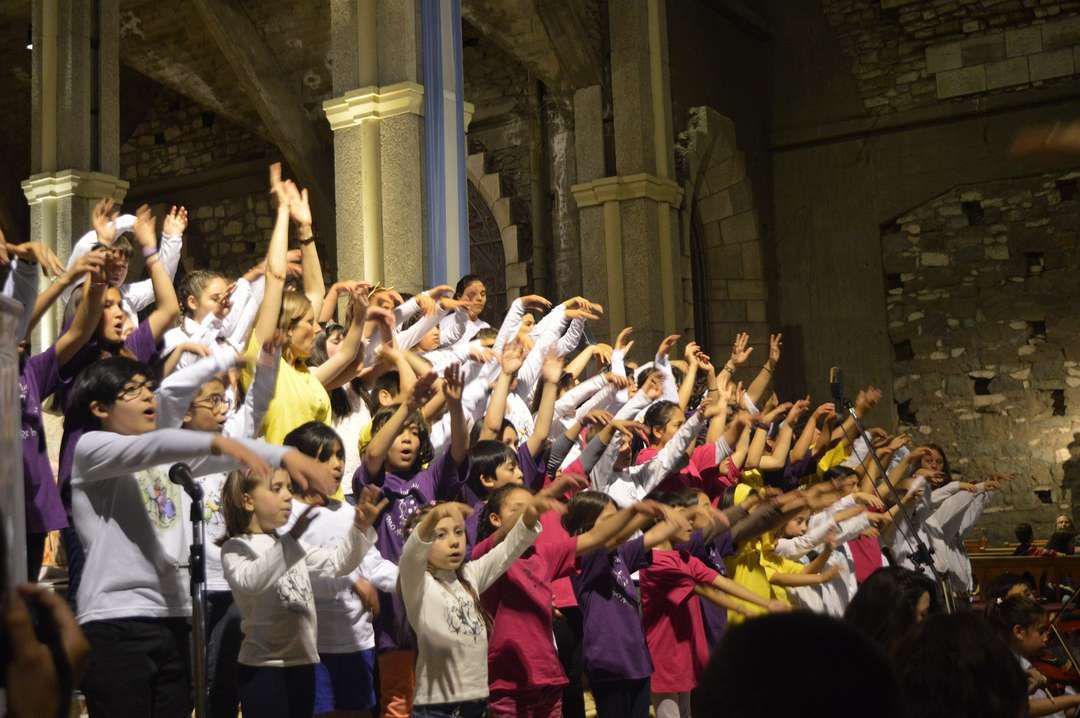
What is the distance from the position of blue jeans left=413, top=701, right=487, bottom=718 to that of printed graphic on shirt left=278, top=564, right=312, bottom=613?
1.51ft

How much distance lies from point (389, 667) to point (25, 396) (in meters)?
1.39

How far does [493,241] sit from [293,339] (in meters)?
7.57

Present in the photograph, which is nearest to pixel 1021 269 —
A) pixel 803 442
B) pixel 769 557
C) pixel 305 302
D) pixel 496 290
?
pixel 496 290

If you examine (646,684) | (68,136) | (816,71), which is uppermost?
(816,71)

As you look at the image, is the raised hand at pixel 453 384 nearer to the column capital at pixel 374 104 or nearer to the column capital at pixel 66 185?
the column capital at pixel 374 104

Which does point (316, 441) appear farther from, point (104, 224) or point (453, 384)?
point (104, 224)

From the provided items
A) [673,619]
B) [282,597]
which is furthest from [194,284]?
[673,619]

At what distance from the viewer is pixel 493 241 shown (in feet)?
38.5

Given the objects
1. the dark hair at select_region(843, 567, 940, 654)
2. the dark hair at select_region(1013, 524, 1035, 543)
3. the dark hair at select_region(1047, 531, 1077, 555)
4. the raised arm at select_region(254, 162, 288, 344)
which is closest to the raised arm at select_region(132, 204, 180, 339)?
the raised arm at select_region(254, 162, 288, 344)

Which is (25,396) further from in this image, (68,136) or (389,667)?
(68,136)

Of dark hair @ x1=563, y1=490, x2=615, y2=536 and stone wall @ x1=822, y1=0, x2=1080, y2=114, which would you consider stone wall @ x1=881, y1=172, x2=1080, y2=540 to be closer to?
stone wall @ x1=822, y1=0, x2=1080, y2=114

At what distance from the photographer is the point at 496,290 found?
456 inches

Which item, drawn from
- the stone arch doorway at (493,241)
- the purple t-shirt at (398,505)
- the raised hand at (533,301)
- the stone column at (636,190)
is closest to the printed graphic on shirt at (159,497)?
the purple t-shirt at (398,505)

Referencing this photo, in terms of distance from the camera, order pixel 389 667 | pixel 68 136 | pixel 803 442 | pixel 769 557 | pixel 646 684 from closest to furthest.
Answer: pixel 389 667
pixel 646 684
pixel 769 557
pixel 803 442
pixel 68 136
